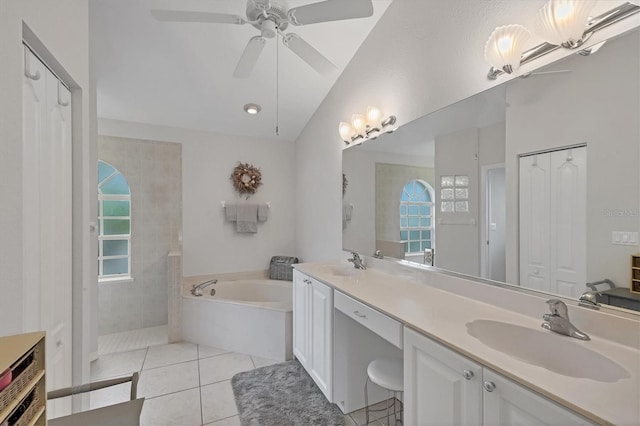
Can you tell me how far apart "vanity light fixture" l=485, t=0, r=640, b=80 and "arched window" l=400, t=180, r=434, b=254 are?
0.85 m

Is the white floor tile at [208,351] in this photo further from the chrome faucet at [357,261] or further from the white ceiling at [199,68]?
the white ceiling at [199,68]

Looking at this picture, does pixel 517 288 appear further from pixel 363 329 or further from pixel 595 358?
pixel 363 329

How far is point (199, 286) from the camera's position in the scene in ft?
11.1

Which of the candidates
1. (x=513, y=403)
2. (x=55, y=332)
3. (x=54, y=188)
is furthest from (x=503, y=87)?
(x=55, y=332)

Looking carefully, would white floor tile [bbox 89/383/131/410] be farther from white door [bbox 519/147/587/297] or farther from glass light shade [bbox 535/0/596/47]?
glass light shade [bbox 535/0/596/47]

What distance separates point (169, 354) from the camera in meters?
2.88

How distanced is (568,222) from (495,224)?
1.11 ft

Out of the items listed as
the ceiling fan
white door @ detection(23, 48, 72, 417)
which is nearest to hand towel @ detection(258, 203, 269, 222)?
the ceiling fan

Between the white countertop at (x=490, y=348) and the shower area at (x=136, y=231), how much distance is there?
2.56m

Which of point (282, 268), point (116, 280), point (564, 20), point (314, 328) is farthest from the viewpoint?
point (282, 268)

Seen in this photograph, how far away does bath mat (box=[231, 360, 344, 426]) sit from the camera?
6.30 feet

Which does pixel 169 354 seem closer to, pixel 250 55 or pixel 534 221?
pixel 250 55

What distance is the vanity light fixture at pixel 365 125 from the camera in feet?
7.67

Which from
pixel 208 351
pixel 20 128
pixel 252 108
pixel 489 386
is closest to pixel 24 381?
pixel 20 128
